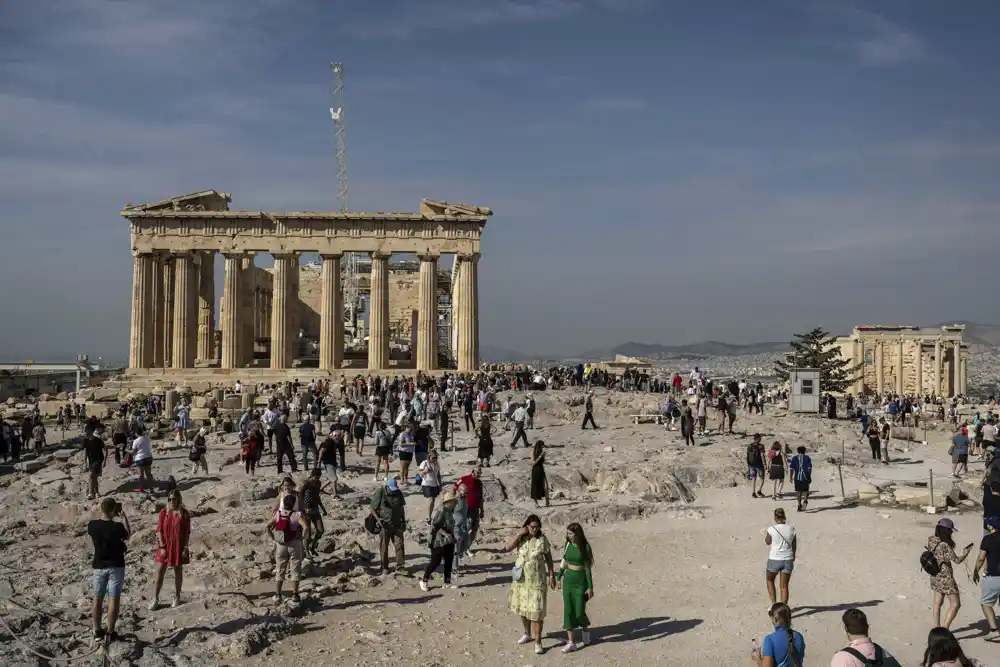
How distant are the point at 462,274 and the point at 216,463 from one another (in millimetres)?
24481

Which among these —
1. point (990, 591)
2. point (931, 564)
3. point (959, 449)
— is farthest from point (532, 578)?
point (959, 449)

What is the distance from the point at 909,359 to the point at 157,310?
4738 centimetres

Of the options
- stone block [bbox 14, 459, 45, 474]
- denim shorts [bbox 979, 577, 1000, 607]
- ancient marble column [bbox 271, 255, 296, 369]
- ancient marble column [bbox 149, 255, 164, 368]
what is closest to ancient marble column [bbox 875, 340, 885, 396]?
ancient marble column [bbox 271, 255, 296, 369]

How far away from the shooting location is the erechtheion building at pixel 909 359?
6062cm

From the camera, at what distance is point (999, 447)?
23.2 m

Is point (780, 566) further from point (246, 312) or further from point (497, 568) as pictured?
point (246, 312)

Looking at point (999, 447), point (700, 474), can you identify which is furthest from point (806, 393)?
point (700, 474)

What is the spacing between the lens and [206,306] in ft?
171

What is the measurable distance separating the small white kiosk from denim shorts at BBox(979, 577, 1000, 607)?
22.1 m

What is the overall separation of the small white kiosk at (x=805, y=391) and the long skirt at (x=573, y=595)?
23.5 metres

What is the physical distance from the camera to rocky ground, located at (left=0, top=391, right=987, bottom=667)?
10.4m

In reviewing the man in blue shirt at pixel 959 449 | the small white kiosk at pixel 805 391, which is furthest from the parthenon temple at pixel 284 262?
the man in blue shirt at pixel 959 449

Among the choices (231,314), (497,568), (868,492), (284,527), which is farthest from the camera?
(231,314)

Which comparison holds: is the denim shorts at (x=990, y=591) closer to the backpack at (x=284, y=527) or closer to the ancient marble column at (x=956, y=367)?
the backpack at (x=284, y=527)
